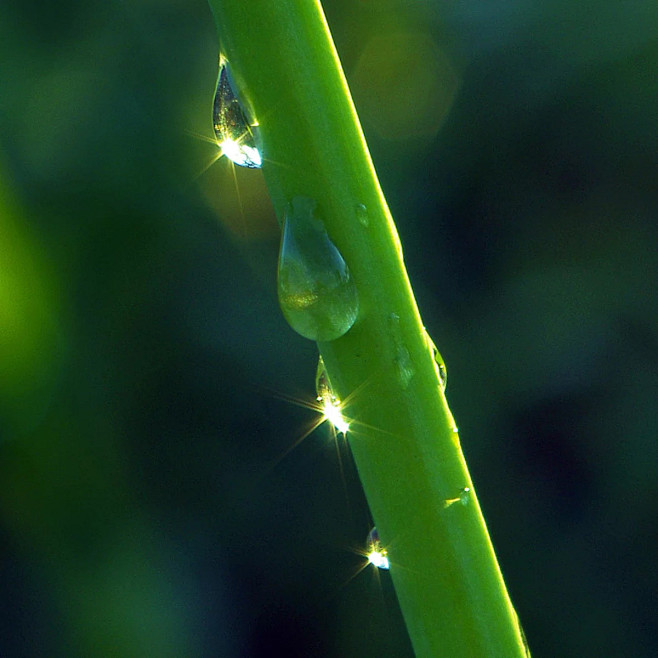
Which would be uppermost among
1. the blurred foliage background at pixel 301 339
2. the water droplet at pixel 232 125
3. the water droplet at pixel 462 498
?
the blurred foliage background at pixel 301 339

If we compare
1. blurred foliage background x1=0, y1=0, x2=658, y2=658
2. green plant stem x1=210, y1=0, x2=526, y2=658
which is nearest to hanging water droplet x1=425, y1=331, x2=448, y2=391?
green plant stem x1=210, y1=0, x2=526, y2=658

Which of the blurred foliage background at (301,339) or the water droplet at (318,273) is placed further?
the blurred foliage background at (301,339)

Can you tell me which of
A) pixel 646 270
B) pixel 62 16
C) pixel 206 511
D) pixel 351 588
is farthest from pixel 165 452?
pixel 646 270

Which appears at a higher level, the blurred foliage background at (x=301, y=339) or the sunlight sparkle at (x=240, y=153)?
the blurred foliage background at (x=301, y=339)

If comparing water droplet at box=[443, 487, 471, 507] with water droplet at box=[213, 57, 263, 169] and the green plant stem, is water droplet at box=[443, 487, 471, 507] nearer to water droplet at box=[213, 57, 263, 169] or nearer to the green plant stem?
the green plant stem

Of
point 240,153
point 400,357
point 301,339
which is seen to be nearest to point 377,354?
point 400,357

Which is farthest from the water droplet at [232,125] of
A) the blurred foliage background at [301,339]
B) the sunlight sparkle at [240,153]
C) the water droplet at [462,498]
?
the blurred foliage background at [301,339]

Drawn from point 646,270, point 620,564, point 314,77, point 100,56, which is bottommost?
point 314,77

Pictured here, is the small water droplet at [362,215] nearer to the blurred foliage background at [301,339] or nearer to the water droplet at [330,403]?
the water droplet at [330,403]

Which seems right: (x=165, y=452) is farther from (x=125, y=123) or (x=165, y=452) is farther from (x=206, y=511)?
(x=125, y=123)
